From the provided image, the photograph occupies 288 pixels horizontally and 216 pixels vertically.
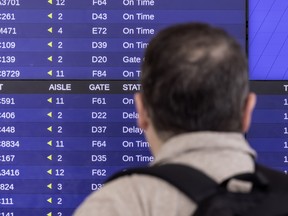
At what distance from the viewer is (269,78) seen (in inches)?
89.0

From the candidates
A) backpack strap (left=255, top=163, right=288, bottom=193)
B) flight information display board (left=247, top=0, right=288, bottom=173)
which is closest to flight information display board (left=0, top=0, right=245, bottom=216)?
flight information display board (left=247, top=0, right=288, bottom=173)

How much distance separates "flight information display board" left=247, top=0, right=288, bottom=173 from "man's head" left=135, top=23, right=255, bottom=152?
1.22m

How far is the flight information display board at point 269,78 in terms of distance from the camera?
2250 mm

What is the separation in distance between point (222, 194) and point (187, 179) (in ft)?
0.19

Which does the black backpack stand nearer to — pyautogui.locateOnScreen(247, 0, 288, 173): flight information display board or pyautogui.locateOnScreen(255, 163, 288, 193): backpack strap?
pyautogui.locateOnScreen(255, 163, 288, 193): backpack strap

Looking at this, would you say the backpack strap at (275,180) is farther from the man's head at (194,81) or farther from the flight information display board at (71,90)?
the flight information display board at (71,90)

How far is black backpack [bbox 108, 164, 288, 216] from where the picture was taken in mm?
917

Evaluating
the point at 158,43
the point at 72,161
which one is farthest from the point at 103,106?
the point at 158,43

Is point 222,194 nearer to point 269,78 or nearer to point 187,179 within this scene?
point 187,179

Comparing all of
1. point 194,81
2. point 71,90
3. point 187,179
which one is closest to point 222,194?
point 187,179

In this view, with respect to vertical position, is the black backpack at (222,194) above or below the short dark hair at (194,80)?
below

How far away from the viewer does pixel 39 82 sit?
2.25 m

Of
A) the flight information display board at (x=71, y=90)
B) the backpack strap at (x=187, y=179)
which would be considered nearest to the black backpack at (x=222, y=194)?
the backpack strap at (x=187, y=179)

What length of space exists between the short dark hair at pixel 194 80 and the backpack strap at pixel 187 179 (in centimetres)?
9
